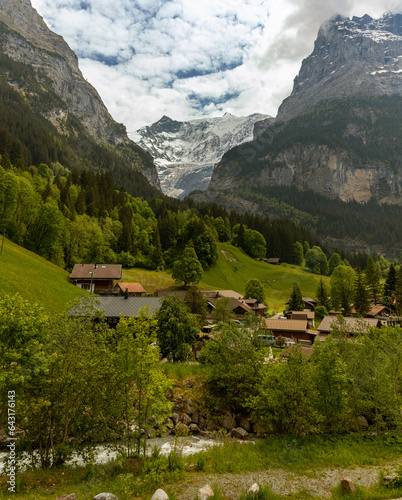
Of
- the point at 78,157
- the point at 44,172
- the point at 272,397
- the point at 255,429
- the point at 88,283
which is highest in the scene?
the point at 78,157

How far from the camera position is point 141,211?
145000 mm

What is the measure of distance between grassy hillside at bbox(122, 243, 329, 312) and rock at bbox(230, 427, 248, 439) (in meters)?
59.8

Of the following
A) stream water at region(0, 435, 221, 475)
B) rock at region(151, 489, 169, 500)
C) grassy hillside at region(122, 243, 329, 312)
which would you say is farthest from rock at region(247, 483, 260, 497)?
grassy hillside at region(122, 243, 329, 312)

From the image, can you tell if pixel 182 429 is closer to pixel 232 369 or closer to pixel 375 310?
pixel 232 369

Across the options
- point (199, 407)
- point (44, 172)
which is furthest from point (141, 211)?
point (199, 407)

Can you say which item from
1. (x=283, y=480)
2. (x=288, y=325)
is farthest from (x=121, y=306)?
(x=283, y=480)

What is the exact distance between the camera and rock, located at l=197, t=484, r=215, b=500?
16.4m

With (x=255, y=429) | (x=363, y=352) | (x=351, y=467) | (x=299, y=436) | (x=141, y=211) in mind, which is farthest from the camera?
(x=141, y=211)

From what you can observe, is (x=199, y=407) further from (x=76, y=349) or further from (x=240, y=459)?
(x=76, y=349)

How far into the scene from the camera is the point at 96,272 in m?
76.6

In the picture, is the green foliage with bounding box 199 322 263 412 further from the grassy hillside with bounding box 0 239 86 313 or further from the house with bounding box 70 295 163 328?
the house with bounding box 70 295 163 328

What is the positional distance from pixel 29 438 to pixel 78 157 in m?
198

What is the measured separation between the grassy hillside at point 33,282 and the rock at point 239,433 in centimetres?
2559

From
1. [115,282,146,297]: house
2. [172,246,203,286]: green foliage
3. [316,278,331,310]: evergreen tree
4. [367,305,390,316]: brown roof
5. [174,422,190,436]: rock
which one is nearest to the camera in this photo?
[174,422,190,436]: rock
